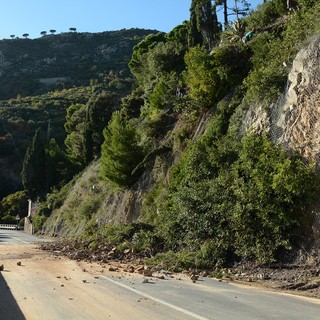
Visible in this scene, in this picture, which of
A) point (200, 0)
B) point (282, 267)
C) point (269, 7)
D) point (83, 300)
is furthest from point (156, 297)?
point (200, 0)

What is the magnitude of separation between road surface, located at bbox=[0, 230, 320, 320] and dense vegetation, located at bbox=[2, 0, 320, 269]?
292cm

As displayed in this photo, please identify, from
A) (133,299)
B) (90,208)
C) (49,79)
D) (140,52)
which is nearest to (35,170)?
(140,52)

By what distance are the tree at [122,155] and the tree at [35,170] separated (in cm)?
3094

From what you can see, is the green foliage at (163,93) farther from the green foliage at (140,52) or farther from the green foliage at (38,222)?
the green foliage at (38,222)

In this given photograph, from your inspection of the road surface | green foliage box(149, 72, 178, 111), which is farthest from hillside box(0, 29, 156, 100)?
the road surface

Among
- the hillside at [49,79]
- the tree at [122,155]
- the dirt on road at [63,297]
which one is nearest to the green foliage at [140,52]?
the tree at [122,155]

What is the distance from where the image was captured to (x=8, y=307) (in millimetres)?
8742

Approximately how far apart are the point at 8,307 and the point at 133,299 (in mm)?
2440

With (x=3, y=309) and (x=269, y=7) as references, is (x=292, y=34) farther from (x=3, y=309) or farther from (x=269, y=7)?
(x=3, y=309)

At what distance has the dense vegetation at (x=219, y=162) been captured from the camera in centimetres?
1434

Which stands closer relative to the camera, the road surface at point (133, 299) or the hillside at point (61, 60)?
the road surface at point (133, 299)

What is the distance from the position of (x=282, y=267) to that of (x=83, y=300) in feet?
22.4

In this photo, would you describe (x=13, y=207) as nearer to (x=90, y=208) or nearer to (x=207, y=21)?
(x=90, y=208)

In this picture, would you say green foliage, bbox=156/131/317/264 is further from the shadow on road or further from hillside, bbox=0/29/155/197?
hillside, bbox=0/29/155/197
